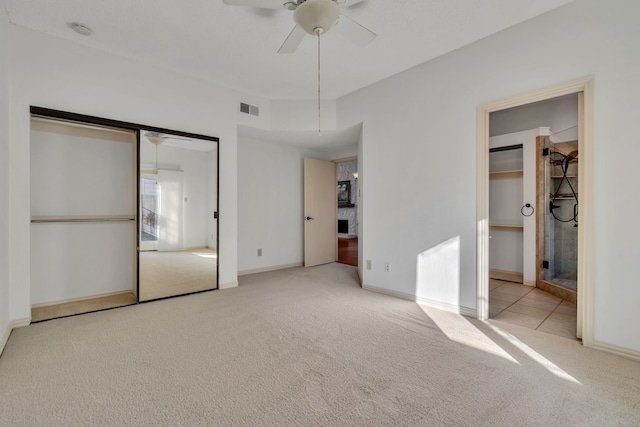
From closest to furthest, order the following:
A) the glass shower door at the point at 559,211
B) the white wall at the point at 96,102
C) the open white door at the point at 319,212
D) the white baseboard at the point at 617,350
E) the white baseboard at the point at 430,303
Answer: the white baseboard at the point at 617,350
the white wall at the point at 96,102
the white baseboard at the point at 430,303
the glass shower door at the point at 559,211
the open white door at the point at 319,212

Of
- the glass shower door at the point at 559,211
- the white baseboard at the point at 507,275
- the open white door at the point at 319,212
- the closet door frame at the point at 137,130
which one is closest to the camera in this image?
the closet door frame at the point at 137,130

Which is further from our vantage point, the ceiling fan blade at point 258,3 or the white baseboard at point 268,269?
the white baseboard at point 268,269

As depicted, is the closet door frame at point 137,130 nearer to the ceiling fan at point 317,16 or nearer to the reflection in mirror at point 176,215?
the reflection in mirror at point 176,215

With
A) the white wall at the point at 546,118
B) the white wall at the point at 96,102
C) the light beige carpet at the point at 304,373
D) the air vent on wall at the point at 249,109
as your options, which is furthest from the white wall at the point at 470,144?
the white wall at the point at 96,102

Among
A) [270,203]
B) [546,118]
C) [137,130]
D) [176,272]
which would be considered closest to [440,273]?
[546,118]

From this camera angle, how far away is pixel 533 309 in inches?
118

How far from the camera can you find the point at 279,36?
273 cm

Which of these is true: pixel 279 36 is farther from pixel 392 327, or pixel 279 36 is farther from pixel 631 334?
pixel 631 334

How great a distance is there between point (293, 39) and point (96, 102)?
2218mm

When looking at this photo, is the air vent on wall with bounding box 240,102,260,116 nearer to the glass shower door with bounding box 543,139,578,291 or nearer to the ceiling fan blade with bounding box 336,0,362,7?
the ceiling fan blade with bounding box 336,0,362,7

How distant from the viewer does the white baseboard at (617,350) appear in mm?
1990

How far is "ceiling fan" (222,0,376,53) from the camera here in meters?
1.81

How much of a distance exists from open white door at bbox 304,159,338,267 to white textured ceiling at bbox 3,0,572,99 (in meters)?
2.16

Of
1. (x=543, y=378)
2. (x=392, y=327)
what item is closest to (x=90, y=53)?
(x=392, y=327)
